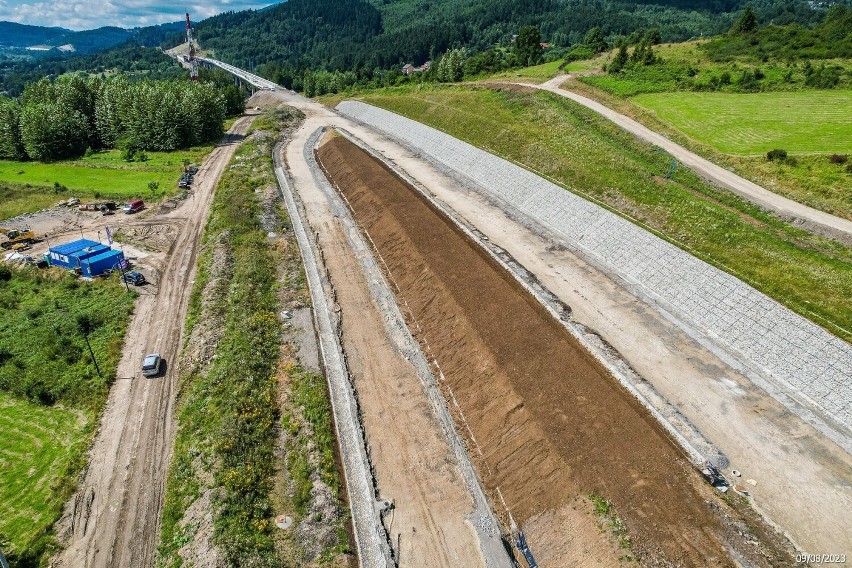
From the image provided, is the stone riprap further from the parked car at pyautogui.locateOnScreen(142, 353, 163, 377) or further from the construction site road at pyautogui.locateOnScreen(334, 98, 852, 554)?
the parked car at pyautogui.locateOnScreen(142, 353, 163, 377)

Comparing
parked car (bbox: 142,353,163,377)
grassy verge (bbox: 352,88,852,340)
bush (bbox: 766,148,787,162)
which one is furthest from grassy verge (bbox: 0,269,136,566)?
bush (bbox: 766,148,787,162)

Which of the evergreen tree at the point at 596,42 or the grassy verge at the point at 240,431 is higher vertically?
the evergreen tree at the point at 596,42

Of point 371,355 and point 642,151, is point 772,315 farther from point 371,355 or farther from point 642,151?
point 642,151

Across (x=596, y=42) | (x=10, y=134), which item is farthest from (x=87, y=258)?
(x=596, y=42)

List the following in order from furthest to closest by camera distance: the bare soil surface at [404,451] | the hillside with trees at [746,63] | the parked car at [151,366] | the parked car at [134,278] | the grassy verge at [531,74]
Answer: the grassy verge at [531,74] < the hillside with trees at [746,63] < the parked car at [134,278] < the parked car at [151,366] < the bare soil surface at [404,451]

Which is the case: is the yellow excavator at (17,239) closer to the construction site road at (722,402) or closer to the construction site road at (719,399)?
the construction site road at (719,399)

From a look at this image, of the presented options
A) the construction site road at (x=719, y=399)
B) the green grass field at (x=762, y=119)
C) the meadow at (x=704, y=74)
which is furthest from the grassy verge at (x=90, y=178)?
the meadow at (x=704, y=74)
